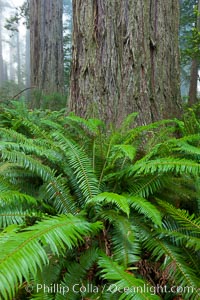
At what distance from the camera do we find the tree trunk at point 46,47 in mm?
6371

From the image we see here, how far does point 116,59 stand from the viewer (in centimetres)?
282

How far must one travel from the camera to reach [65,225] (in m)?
1.37

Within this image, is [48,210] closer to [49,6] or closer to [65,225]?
[65,225]

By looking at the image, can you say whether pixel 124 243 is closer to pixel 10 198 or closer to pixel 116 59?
pixel 10 198

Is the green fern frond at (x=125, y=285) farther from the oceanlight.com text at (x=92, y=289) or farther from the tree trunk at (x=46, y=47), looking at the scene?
the tree trunk at (x=46, y=47)

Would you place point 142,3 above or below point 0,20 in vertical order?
below

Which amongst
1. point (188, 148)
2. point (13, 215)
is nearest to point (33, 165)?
point (13, 215)

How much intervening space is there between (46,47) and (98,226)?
589cm

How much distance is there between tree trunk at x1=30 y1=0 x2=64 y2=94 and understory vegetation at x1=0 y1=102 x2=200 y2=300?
14.4ft

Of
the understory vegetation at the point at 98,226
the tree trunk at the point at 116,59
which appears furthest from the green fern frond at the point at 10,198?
the tree trunk at the point at 116,59

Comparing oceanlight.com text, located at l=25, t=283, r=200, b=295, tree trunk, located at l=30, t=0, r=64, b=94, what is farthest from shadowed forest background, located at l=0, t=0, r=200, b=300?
tree trunk, located at l=30, t=0, r=64, b=94

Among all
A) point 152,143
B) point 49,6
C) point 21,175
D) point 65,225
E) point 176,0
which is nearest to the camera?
point 65,225

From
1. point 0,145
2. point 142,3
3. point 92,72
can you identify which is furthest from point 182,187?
point 142,3

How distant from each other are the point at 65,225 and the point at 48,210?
54 cm
